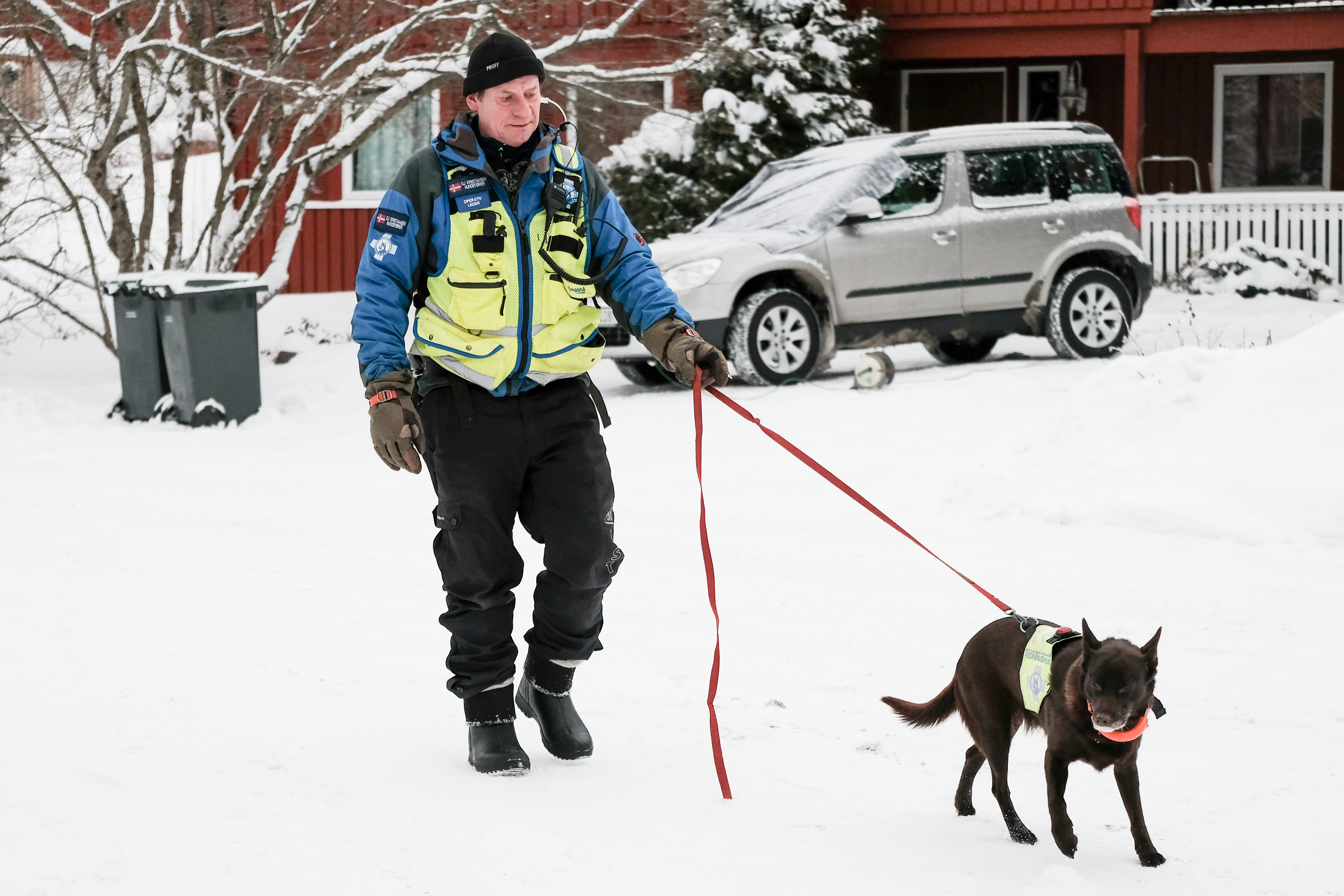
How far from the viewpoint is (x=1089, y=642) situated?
2980 millimetres

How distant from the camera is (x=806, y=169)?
472 inches

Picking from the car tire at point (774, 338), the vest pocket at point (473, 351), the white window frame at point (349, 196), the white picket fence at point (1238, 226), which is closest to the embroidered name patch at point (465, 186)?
the vest pocket at point (473, 351)

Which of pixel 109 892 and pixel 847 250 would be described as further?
pixel 847 250

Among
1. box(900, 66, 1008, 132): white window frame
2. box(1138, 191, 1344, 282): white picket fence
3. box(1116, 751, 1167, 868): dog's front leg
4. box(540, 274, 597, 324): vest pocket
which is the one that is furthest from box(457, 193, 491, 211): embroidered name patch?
box(900, 66, 1008, 132): white window frame

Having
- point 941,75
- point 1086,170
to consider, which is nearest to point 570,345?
point 1086,170

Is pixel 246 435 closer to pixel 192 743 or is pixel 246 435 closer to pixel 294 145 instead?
pixel 294 145

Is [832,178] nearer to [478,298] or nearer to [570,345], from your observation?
[570,345]

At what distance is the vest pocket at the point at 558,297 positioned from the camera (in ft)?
12.3

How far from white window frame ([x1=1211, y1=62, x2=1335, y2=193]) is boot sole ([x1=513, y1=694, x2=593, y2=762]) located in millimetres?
17473

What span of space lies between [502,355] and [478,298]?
0.15m

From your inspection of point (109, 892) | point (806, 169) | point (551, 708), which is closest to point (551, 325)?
point (551, 708)

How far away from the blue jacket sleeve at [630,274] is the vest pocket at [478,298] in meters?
0.34

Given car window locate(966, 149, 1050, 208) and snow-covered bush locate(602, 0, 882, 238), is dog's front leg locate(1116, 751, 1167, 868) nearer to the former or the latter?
car window locate(966, 149, 1050, 208)

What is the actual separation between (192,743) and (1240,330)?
11277 millimetres
